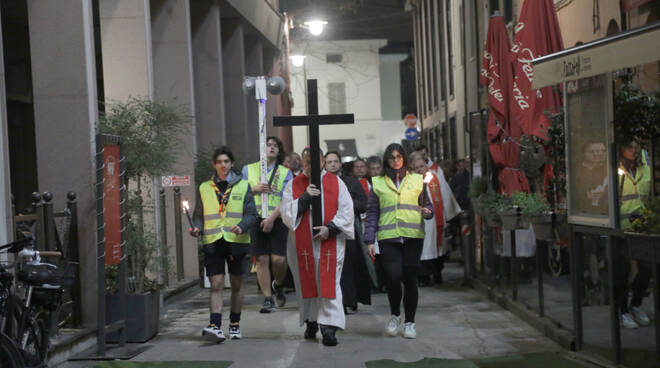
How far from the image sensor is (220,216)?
9.83 meters

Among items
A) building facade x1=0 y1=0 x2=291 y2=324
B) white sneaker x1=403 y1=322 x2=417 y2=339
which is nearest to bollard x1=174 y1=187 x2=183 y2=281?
building facade x1=0 y1=0 x2=291 y2=324

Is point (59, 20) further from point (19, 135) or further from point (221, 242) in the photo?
point (19, 135)

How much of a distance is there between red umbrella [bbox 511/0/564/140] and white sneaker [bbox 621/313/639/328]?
11.8 feet

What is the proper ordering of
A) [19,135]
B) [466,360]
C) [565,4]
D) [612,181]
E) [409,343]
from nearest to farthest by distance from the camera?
[612,181] → [466,360] → [409,343] → [565,4] → [19,135]

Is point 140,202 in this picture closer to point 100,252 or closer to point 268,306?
point 100,252

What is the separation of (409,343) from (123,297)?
2.80 m

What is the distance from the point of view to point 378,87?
61.8m

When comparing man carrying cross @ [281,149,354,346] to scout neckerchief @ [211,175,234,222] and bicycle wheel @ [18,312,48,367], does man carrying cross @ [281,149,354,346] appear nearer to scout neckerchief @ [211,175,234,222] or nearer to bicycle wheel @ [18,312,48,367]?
scout neckerchief @ [211,175,234,222]

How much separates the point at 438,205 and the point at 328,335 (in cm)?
539

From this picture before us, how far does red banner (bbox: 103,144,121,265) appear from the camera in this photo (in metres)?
9.21

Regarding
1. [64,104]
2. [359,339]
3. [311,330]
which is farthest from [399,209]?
[64,104]

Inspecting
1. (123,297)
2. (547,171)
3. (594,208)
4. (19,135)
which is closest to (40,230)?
(123,297)

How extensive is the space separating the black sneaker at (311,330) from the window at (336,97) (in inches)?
1987

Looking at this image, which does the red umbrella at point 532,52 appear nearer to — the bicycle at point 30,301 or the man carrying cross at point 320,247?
the man carrying cross at point 320,247
